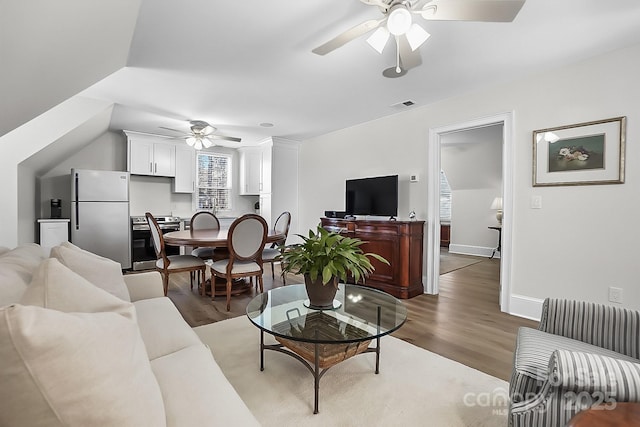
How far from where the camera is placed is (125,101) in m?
3.66

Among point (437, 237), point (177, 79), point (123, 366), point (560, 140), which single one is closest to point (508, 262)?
point (437, 237)

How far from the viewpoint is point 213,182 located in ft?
21.4

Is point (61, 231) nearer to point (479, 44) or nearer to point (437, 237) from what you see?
point (437, 237)

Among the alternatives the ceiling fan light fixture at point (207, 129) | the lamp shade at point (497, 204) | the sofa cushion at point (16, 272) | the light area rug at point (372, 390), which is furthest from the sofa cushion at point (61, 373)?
the lamp shade at point (497, 204)

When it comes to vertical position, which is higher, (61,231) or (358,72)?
(358,72)

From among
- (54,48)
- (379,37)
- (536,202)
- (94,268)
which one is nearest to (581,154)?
(536,202)

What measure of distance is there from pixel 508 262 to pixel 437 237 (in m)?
0.87

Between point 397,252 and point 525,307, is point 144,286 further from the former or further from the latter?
point 525,307

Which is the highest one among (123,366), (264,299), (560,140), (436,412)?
(560,140)

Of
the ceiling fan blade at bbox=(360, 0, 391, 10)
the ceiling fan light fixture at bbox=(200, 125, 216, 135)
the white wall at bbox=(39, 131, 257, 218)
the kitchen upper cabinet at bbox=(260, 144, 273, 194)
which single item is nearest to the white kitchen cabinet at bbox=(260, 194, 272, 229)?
the kitchen upper cabinet at bbox=(260, 144, 273, 194)

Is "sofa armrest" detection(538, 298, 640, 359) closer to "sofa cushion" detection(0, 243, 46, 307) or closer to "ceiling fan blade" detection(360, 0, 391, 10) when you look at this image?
"ceiling fan blade" detection(360, 0, 391, 10)

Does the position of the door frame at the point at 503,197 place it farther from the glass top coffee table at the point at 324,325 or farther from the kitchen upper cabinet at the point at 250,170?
the kitchen upper cabinet at the point at 250,170

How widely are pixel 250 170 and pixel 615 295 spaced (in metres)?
5.95

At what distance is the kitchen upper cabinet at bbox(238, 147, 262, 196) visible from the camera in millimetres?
6508
